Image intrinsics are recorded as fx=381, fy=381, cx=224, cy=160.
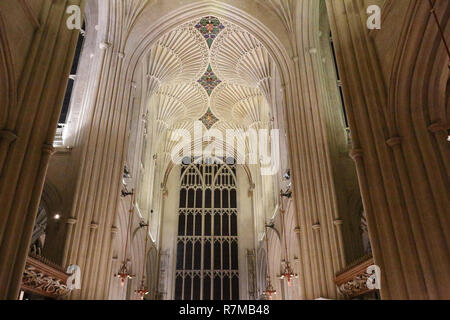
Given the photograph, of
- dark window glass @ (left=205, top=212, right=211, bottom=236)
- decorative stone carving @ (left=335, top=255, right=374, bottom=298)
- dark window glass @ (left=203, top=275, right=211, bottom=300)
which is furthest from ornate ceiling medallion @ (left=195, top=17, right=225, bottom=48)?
dark window glass @ (left=203, top=275, right=211, bottom=300)

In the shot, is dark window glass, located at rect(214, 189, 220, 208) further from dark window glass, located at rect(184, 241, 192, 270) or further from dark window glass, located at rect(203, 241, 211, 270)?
dark window glass, located at rect(184, 241, 192, 270)

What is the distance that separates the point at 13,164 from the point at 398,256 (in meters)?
→ 5.87

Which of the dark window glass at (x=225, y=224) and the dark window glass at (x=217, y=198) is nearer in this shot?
the dark window glass at (x=225, y=224)

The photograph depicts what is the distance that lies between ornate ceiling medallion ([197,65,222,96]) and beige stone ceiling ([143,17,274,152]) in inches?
7.8

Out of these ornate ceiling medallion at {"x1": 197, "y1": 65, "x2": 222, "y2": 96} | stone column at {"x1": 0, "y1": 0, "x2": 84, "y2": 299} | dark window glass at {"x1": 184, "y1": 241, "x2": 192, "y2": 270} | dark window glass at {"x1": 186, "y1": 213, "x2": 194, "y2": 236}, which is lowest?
stone column at {"x1": 0, "y1": 0, "x2": 84, "y2": 299}

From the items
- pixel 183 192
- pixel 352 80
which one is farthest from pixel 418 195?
pixel 183 192

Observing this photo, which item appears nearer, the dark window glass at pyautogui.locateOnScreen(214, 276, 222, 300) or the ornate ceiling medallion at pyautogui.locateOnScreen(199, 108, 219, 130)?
the ornate ceiling medallion at pyautogui.locateOnScreen(199, 108, 219, 130)

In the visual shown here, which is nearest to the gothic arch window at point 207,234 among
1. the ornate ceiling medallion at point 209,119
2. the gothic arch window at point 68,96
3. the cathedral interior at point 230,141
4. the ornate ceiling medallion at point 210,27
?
the cathedral interior at point 230,141

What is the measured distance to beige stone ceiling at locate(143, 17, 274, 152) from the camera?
56.6ft

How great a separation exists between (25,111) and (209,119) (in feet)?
57.6

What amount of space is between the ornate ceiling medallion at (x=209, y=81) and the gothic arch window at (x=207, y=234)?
7566mm

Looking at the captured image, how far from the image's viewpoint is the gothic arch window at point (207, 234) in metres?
23.3

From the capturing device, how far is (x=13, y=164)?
18.2 ft

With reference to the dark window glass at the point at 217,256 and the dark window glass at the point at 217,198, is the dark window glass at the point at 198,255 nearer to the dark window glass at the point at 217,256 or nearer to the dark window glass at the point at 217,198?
the dark window glass at the point at 217,256
